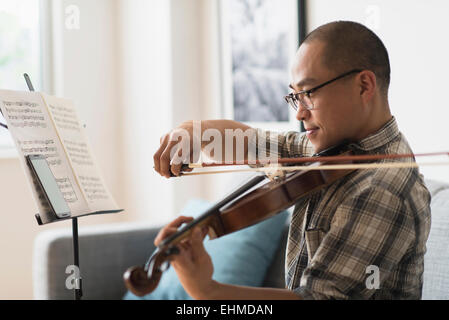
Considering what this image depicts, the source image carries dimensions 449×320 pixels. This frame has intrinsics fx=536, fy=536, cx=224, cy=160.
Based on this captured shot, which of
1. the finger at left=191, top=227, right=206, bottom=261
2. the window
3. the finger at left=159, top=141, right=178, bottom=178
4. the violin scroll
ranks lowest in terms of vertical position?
the violin scroll

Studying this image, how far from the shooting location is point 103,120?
130 inches

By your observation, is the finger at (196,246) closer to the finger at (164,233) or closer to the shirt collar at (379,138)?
the finger at (164,233)

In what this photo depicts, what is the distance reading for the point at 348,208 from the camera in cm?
94

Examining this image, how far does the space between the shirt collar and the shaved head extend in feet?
0.25

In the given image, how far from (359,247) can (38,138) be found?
90 cm

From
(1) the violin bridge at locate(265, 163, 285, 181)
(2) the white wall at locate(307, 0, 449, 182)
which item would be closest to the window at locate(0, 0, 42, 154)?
(2) the white wall at locate(307, 0, 449, 182)

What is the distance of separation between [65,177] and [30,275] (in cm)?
177

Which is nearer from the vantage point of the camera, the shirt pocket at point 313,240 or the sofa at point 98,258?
the shirt pocket at point 313,240

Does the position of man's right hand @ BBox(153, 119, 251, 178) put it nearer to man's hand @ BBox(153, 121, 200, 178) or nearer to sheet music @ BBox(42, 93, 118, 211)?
man's hand @ BBox(153, 121, 200, 178)

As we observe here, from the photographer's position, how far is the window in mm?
2992

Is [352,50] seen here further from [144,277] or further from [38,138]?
[38,138]

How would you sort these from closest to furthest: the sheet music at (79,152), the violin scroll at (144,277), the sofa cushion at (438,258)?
1. the violin scroll at (144,277)
2. the sofa cushion at (438,258)
3. the sheet music at (79,152)

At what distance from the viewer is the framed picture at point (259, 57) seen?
2449mm

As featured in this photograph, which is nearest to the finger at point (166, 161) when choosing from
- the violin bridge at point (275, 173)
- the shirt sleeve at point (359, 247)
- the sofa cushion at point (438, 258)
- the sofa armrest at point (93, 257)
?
the violin bridge at point (275, 173)
